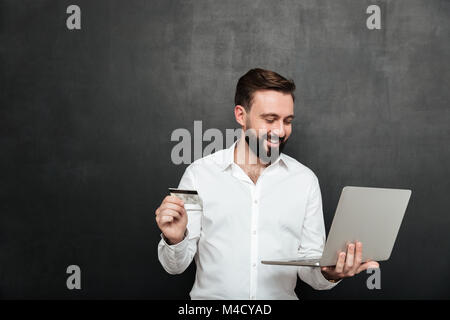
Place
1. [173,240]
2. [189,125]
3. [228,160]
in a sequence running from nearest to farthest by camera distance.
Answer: [173,240], [228,160], [189,125]

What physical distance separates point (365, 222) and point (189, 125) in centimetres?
134

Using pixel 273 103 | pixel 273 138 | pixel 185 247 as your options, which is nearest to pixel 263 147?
pixel 273 138

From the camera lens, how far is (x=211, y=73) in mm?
2637

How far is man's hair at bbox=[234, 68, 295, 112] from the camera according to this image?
1938 millimetres

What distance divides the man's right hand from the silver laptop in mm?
312

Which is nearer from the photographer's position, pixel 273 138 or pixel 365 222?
pixel 365 222

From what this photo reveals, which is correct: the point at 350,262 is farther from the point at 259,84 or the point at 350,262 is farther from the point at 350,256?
the point at 259,84

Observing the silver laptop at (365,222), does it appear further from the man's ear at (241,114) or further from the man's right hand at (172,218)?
the man's ear at (241,114)

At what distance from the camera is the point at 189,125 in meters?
2.62

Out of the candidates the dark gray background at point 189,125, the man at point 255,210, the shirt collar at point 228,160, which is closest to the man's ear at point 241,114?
the man at point 255,210
